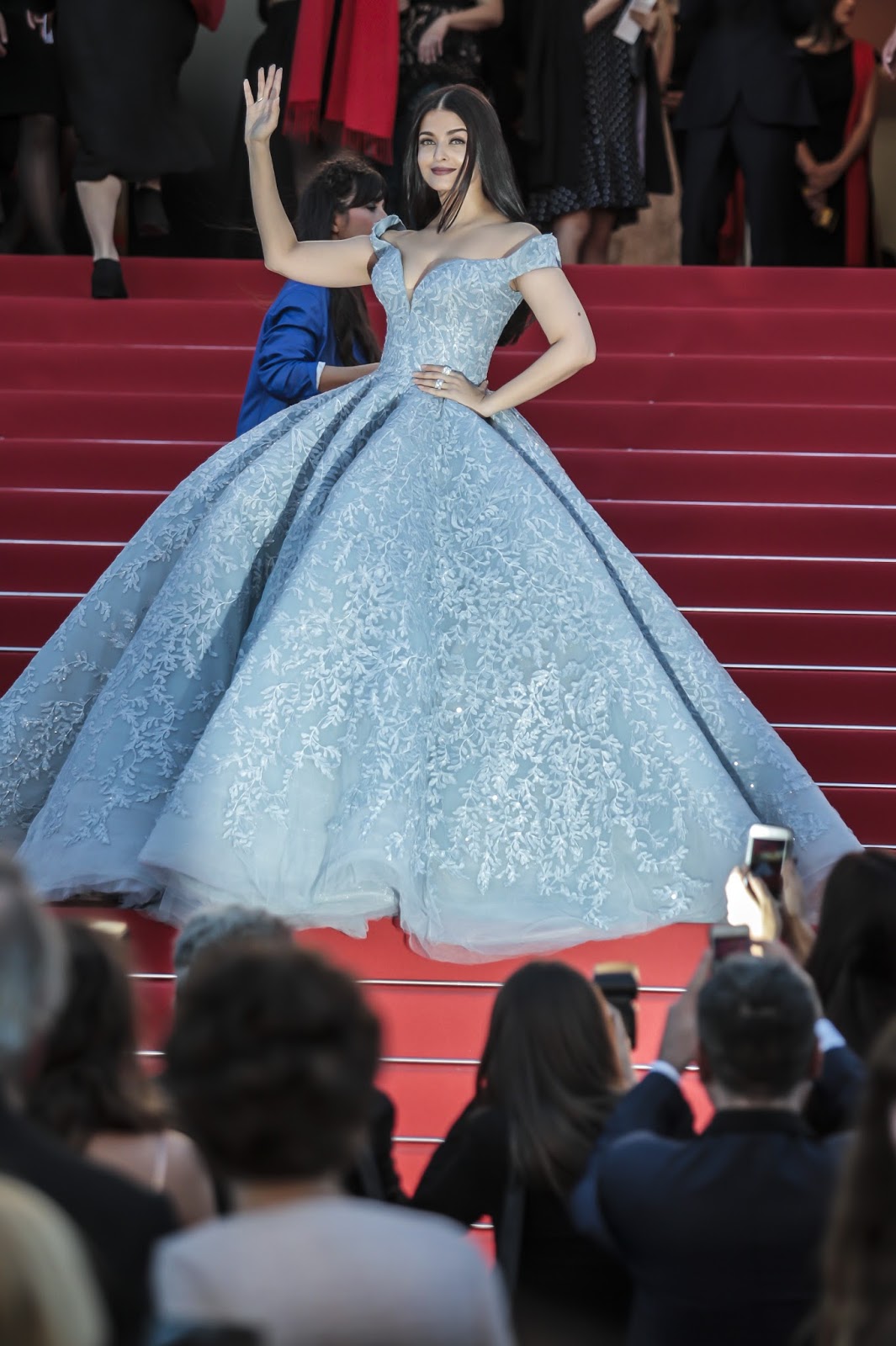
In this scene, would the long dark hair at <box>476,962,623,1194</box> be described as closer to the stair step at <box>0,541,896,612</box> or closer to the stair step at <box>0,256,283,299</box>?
the stair step at <box>0,541,896,612</box>

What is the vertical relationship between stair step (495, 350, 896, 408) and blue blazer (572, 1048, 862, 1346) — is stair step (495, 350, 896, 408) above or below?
above

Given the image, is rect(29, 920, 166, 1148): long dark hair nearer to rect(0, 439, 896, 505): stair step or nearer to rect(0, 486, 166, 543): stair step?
rect(0, 486, 166, 543): stair step

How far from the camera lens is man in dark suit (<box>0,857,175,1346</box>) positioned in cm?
149

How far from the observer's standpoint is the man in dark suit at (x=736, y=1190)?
186 centimetres

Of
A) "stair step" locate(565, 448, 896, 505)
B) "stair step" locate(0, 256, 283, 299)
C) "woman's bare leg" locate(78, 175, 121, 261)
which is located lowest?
"stair step" locate(565, 448, 896, 505)

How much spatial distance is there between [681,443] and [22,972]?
14.9ft

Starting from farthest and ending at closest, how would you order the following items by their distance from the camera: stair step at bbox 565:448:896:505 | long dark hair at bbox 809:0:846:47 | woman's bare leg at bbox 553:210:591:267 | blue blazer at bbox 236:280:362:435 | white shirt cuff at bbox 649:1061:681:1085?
long dark hair at bbox 809:0:846:47 → woman's bare leg at bbox 553:210:591:267 → stair step at bbox 565:448:896:505 → blue blazer at bbox 236:280:362:435 → white shirt cuff at bbox 649:1061:681:1085

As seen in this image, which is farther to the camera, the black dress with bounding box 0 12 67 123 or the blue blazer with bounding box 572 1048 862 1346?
the black dress with bounding box 0 12 67 123

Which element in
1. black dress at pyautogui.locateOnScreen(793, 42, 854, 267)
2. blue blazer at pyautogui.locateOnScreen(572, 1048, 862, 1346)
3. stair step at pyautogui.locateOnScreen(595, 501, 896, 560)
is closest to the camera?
blue blazer at pyautogui.locateOnScreen(572, 1048, 862, 1346)

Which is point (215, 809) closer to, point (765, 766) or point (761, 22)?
point (765, 766)

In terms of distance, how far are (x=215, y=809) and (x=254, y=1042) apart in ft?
5.89

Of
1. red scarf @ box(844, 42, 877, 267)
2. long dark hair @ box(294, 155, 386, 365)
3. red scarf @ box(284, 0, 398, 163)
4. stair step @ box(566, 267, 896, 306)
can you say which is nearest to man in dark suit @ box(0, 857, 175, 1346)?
long dark hair @ box(294, 155, 386, 365)

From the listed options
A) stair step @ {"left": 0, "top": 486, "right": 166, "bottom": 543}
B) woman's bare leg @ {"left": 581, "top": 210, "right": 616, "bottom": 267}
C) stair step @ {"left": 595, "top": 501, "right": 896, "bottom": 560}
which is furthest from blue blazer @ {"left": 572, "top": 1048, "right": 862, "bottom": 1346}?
woman's bare leg @ {"left": 581, "top": 210, "right": 616, "bottom": 267}

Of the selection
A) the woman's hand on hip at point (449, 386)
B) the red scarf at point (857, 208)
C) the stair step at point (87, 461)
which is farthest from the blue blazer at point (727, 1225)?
the red scarf at point (857, 208)
